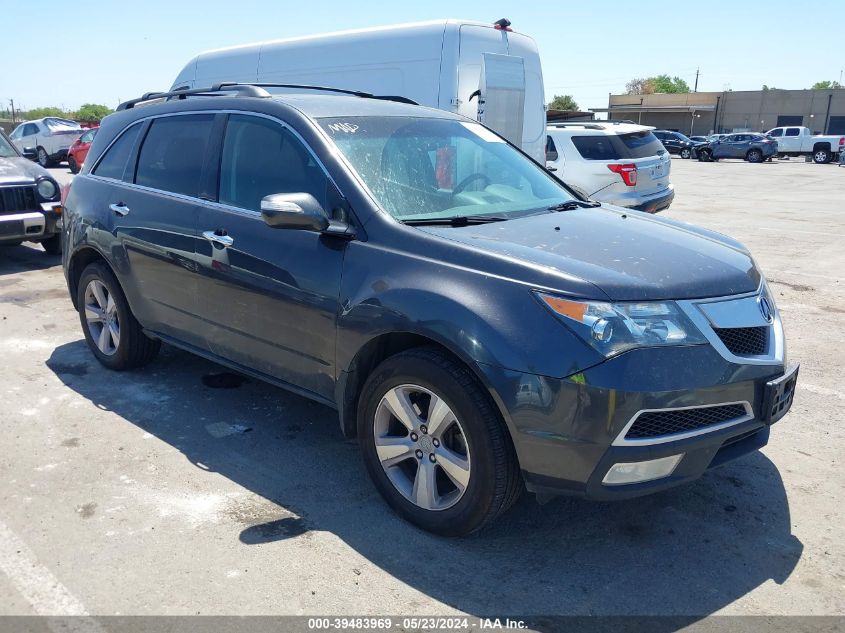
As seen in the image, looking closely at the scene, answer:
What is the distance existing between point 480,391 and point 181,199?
2.38m

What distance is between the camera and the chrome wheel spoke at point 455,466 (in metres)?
3.08

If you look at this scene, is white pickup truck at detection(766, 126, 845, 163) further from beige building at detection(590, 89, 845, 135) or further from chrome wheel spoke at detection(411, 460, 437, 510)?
chrome wheel spoke at detection(411, 460, 437, 510)

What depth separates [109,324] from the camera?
524 centimetres

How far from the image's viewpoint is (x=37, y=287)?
26.3ft

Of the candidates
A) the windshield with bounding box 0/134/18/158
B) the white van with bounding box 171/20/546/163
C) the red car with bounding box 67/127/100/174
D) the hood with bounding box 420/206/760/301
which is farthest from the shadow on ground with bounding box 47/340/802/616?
the red car with bounding box 67/127/100/174

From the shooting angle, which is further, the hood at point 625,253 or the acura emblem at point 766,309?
the acura emblem at point 766,309

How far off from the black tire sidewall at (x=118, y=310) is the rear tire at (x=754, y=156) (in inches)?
1583

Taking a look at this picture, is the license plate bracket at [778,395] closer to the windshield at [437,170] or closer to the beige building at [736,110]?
the windshield at [437,170]

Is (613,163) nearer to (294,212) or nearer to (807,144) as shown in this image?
(294,212)

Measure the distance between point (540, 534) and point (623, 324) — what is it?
1.09 meters

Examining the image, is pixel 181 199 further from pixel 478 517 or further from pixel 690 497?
pixel 690 497

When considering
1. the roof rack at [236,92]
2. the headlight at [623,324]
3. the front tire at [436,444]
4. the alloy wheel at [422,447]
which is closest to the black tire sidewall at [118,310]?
the roof rack at [236,92]

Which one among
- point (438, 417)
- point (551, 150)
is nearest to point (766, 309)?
point (438, 417)

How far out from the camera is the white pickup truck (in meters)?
38.9
